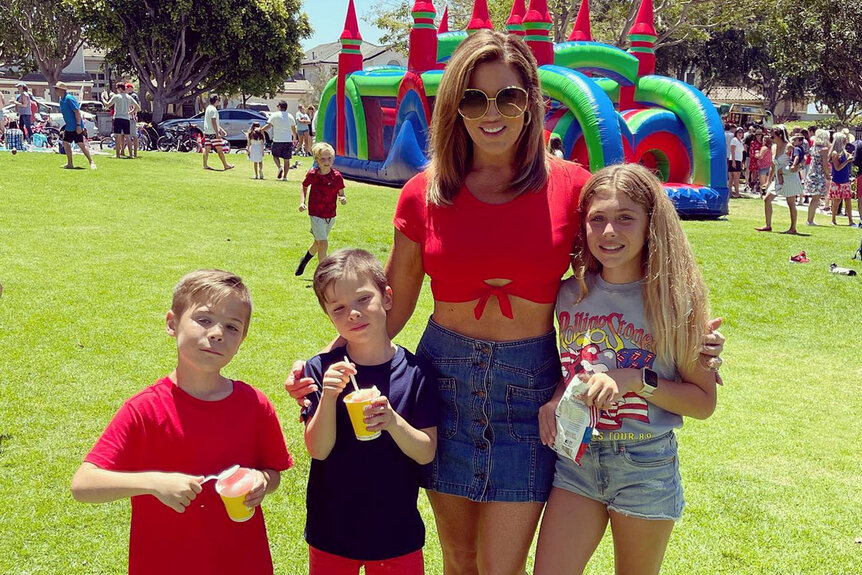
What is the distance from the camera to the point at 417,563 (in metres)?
2.31

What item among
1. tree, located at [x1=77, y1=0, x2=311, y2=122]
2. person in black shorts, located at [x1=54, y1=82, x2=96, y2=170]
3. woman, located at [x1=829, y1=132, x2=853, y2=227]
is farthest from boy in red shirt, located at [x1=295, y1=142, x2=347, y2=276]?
tree, located at [x1=77, y1=0, x2=311, y2=122]

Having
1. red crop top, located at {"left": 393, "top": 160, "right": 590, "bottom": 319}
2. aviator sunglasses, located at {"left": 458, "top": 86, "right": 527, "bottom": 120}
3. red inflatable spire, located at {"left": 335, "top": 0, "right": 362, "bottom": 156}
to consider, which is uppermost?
red inflatable spire, located at {"left": 335, "top": 0, "right": 362, "bottom": 156}

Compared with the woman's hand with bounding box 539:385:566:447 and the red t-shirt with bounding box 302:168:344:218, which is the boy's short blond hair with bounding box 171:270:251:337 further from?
the red t-shirt with bounding box 302:168:344:218

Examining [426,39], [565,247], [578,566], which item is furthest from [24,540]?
[426,39]

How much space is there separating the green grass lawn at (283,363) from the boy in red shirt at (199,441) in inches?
51.3

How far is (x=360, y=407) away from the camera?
2.00m

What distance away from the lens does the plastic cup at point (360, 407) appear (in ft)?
6.57

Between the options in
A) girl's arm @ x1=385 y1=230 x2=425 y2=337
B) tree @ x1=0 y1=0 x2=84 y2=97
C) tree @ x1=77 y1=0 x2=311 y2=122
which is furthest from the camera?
tree @ x1=0 y1=0 x2=84 y2=97

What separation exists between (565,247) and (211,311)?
1054mm

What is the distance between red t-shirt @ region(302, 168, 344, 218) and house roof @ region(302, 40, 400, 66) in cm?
6269

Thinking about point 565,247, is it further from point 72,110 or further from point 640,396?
point 72,110

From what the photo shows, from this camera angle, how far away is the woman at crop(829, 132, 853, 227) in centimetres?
1430

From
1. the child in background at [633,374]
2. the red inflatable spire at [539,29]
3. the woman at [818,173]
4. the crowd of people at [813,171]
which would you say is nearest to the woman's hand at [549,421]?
the child in background at [633,374]

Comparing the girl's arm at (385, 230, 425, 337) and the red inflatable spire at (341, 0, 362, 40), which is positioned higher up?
the red inflatable spire at (341, 0, 362, 40)
